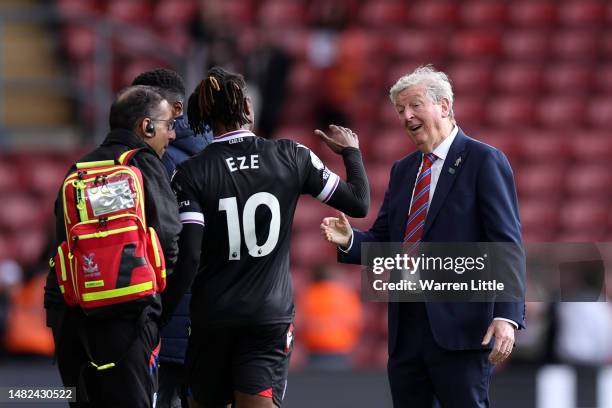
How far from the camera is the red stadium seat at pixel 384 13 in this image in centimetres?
1205

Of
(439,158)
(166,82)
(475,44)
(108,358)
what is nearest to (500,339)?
(439,158)

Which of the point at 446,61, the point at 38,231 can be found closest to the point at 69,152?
the point at 38,231

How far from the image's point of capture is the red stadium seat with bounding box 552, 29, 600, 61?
11.9 metres

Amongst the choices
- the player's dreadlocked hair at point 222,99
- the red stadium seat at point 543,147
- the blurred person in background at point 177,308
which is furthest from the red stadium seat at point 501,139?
the player's dreadlocked hair at point 222,99

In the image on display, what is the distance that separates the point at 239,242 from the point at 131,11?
317 inches

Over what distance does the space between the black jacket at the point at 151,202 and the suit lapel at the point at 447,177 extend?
0.93 m

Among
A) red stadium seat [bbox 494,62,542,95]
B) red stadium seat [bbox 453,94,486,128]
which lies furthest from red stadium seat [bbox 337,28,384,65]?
red stadium seat [bbox 494,62,542,95]

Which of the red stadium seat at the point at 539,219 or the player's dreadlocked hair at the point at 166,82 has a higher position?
the player's dreadlocked hair at the point at 166,82

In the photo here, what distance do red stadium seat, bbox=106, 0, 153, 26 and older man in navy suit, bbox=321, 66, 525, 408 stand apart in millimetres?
7687

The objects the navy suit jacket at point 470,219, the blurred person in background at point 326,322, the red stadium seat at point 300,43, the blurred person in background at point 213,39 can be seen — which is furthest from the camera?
the red stadium seat at point 300,43

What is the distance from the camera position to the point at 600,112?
11508 mm

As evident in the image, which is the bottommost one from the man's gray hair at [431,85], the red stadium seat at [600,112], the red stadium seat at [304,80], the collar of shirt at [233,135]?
the red stadium seat at [600,112]

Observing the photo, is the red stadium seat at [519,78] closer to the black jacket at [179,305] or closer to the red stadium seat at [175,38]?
the red stadium seat at [175,38]

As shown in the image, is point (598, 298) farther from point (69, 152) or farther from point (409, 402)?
point (69, 152)
